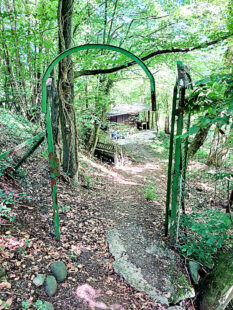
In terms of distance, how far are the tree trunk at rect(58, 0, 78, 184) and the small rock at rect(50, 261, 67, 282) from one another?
279 cm

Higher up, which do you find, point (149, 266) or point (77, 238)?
point (77, 238)

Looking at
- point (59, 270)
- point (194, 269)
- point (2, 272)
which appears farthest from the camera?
point (194, 269)

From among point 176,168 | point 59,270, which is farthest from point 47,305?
point 176,168

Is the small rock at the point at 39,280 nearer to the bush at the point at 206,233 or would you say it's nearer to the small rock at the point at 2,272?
the small rock at the point at 2,272

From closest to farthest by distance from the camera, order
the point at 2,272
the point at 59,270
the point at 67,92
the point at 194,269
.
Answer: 1. the point at 2,272
2. the point at 59,270
3. the point at 194,269
4. the point at 67,92

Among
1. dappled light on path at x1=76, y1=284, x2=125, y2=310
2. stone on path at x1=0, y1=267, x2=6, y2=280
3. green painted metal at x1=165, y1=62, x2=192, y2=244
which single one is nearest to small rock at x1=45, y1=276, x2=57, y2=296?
dappled light on path at x1=76, y1=284, x2=125, y2=310

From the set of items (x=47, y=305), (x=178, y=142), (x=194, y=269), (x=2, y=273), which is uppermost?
(x=178, y=142)

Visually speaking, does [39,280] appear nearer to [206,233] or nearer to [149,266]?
[149,266]

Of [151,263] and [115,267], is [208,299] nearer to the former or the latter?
[151,263]

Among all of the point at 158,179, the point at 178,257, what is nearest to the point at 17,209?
the point at 178,257

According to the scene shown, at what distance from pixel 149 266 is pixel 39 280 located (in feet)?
5.01

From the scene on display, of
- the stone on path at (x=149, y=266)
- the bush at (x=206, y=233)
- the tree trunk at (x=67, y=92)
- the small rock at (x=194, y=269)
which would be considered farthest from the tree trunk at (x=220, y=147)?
the tree trunk at (x=67, y=92)

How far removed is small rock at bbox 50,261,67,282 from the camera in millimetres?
2375

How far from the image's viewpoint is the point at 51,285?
2.21 meters
